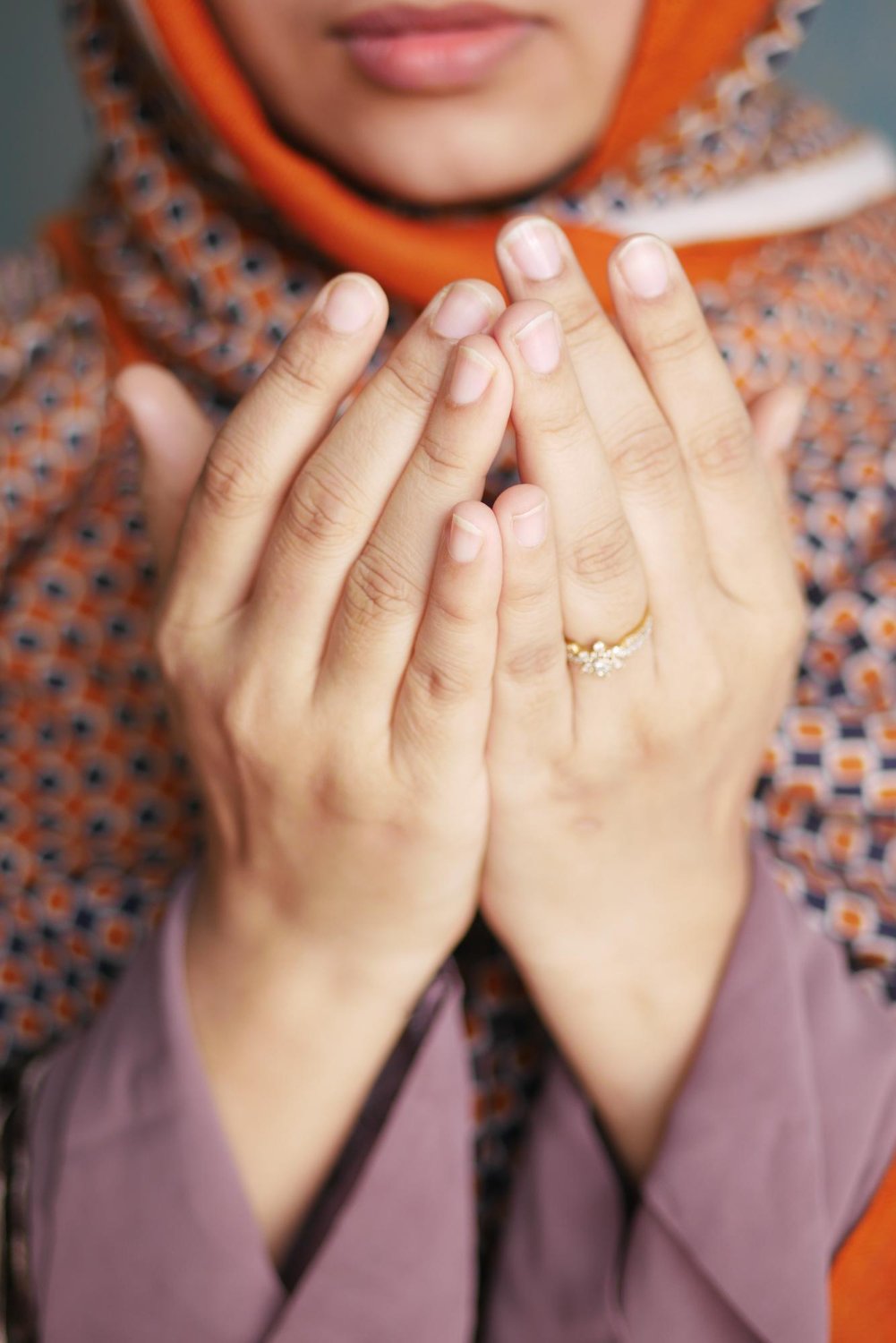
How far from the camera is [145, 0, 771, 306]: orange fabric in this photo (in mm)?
716

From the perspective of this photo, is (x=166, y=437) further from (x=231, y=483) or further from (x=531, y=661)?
(x=531, y=661)

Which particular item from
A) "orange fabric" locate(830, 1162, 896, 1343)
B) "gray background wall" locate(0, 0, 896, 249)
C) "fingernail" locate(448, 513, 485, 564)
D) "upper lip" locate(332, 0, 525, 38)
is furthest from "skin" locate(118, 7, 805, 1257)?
"gray background wall" locate(0, 0, 896, 249)

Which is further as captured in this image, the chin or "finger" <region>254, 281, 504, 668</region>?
the chin

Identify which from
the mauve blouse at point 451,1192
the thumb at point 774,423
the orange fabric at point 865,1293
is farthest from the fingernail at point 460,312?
the orange fabric at point 865,1293

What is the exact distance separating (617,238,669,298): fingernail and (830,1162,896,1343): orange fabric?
456 millimetres

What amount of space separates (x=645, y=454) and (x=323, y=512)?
0.14m

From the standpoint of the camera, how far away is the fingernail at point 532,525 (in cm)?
48

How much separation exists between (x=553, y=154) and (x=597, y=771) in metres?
0.40

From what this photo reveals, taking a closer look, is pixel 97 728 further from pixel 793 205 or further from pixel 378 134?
pixel 793 205

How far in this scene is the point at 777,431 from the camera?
0.66m

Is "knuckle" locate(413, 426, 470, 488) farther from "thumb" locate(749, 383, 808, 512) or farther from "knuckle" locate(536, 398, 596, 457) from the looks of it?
"thumb" locate(749, 383, 808, 512)

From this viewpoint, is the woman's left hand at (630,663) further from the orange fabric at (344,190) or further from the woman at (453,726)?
the orange fabric at (344,190)

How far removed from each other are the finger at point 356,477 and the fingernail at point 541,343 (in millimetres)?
28

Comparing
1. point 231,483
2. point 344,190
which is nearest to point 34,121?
point 344,190
